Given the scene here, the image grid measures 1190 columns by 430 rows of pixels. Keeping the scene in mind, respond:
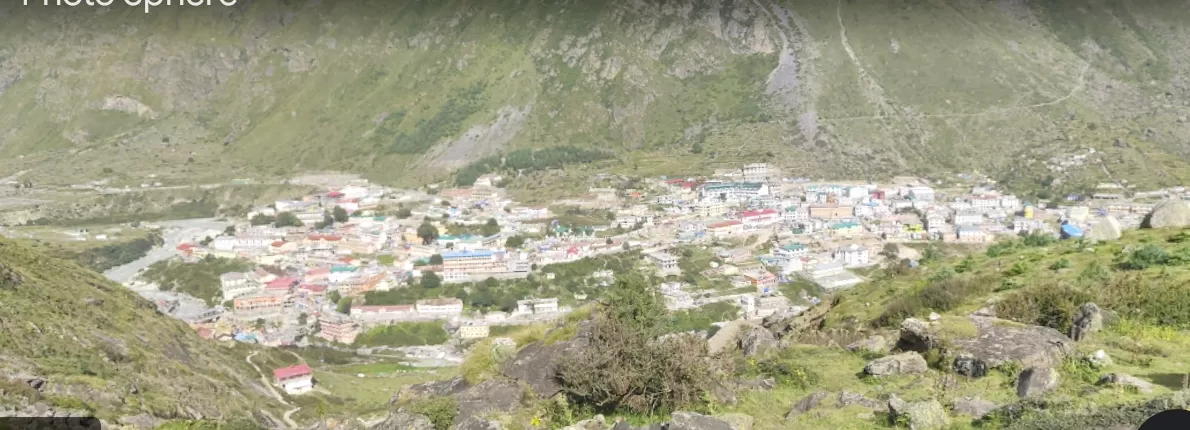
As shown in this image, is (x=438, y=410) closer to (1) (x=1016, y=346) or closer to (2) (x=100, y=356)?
(1) (x=1016, y=346)

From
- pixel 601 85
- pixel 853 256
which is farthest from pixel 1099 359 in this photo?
pixel 601 85

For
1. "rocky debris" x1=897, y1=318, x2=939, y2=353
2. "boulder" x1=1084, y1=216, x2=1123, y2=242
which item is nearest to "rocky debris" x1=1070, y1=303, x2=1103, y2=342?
"rocky debris" x1=897, y1=318, x2=939, y2=353

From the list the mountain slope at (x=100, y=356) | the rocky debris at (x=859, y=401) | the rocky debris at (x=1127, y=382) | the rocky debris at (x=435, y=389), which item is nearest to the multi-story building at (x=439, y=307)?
the mountain slope at (x=100, y=356)

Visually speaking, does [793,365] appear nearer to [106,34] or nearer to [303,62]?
[303,62]

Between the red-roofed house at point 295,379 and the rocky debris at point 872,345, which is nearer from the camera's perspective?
the rocky debris at point 872,345

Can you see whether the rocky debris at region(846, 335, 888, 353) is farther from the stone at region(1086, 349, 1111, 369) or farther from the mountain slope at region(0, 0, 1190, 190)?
the mountain slope at region(0, 0, 1190, 190)

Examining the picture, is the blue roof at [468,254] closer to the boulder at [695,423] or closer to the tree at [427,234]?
the tree at [427,234]
